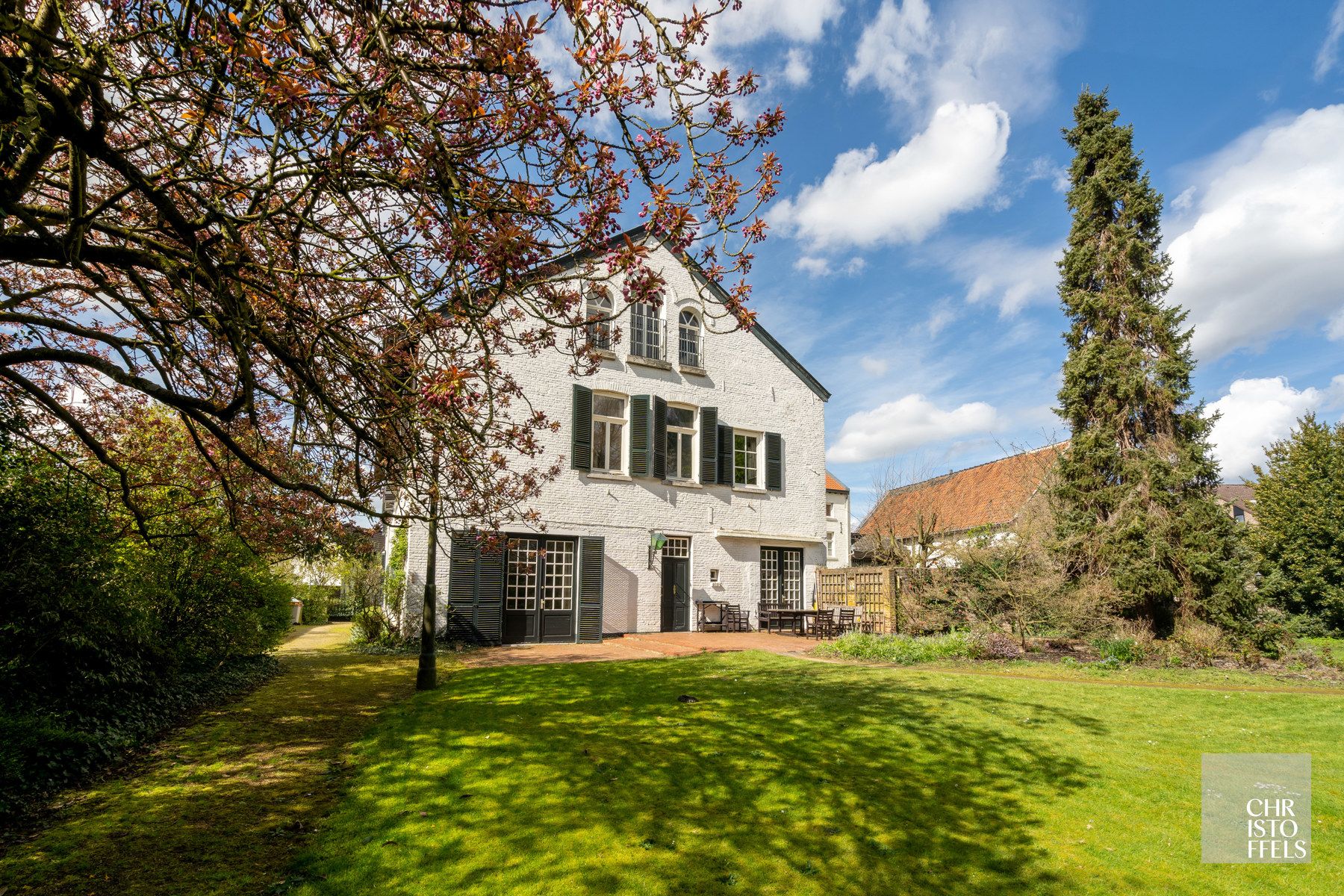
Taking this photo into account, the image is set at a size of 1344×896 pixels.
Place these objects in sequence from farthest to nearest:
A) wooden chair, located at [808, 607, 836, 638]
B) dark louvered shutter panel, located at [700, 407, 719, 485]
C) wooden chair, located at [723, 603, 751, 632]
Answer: dark louvered shutter panel, located at [700, 407, 719, 485] < wooden chair, located at [723, 603, 751, 632] < wooden chair, located at [808, 607, 836, 638]

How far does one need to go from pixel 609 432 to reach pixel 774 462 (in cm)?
532

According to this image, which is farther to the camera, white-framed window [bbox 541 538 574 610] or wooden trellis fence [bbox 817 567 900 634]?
white-framed window [bbox 541 538 574 610]

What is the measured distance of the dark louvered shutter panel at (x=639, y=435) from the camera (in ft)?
57.5

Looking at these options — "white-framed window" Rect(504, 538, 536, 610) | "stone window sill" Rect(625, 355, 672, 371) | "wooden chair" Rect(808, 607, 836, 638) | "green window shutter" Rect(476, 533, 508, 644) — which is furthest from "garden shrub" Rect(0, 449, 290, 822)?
"wooden chair" Rect(808, 607, 836, 638)

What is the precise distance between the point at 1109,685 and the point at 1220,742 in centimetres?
368

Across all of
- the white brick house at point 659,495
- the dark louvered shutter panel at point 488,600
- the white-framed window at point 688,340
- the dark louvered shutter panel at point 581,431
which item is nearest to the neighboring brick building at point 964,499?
the white brick house at point 659,495

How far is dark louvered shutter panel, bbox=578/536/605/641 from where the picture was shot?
15.6 metres

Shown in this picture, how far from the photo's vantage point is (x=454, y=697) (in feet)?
28.2

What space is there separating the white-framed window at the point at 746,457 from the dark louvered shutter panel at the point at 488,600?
7.57 m

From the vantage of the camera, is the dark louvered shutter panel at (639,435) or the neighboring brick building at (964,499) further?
the neighboring brick building at (964,499)

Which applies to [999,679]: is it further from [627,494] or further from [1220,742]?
[627,494]

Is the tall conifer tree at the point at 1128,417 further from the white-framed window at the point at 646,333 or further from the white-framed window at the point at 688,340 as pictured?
the white-framed window at the point at 646,333

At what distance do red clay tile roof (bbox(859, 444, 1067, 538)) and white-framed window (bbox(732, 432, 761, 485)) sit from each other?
388cm

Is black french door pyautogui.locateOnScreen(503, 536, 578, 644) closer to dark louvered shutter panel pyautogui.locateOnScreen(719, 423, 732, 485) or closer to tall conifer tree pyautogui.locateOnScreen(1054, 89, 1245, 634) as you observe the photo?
dark louvered shutter panel pyautogui.locateOnScreen(719, 423, 732, 485)
